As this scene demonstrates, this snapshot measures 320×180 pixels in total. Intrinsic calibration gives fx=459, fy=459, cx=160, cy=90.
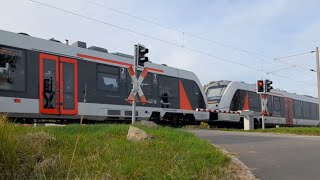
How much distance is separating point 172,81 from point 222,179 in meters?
16.7

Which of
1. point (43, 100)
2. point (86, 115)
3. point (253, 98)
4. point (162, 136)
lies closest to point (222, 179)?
point (162, 136)

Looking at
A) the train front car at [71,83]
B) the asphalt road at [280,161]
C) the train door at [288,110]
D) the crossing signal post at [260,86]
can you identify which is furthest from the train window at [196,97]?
the train door at [288,110]

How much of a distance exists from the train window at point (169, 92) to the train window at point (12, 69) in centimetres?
810

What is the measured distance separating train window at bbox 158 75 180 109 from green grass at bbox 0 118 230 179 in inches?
505

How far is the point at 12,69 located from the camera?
1512 cm

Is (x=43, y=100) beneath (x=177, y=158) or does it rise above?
above

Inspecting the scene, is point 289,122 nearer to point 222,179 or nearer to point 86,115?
point 86,115

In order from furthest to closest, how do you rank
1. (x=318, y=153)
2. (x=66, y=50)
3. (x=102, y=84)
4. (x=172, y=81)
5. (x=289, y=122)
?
(x=289, y=122), (x=172, y=81), (x=102, y=84), (x=66, y=50), (x=318, y=153)

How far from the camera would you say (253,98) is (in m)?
33.6

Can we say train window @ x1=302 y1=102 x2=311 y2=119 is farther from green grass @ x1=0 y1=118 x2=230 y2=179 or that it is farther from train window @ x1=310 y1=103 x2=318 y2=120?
green grass @ x1=0 y1=118 x2=230 y2=179

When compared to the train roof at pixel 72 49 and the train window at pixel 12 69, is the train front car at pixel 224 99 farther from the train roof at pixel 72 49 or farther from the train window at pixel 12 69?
the train window at pixel 12 69

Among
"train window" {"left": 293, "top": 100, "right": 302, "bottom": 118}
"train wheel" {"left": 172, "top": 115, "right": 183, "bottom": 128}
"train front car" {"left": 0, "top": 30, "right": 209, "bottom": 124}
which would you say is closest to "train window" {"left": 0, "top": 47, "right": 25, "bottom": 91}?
"train front car" {"left": 0, "top": 30, "right": 209, "bottom": 124}

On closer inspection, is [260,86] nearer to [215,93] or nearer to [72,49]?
[215,93]

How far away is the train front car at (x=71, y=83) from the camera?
49.9 feet
